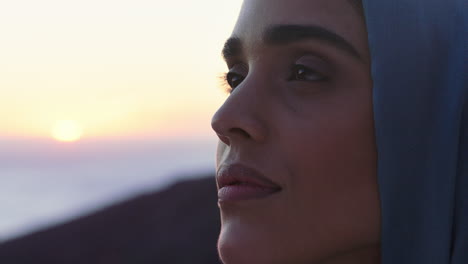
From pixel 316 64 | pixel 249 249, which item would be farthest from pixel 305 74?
pixel 249 249

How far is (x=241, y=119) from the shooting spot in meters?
1.52

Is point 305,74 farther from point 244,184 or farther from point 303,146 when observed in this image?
point 244,184

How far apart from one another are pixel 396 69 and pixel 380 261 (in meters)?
0.53

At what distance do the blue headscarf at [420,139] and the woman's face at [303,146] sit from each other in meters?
0.05

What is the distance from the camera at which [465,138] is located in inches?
58.8

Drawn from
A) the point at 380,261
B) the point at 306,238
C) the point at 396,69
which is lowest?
the point at 380,261

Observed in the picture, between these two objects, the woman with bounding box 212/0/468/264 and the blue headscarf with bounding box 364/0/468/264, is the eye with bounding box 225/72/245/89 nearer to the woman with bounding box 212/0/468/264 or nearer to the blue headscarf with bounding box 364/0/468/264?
the woman with bounding box 212/0/468/264

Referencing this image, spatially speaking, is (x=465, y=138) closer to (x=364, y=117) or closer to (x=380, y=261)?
(x=364, y=117)

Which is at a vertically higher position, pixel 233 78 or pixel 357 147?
pixel 233 78

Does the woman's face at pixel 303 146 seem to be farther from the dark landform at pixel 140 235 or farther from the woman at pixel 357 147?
the dark landform at pixel 140 235

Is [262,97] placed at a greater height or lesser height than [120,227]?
greater

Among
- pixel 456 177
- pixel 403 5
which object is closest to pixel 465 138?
pixel 456 177

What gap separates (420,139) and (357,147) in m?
0.17

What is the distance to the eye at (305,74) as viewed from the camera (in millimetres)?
1573
